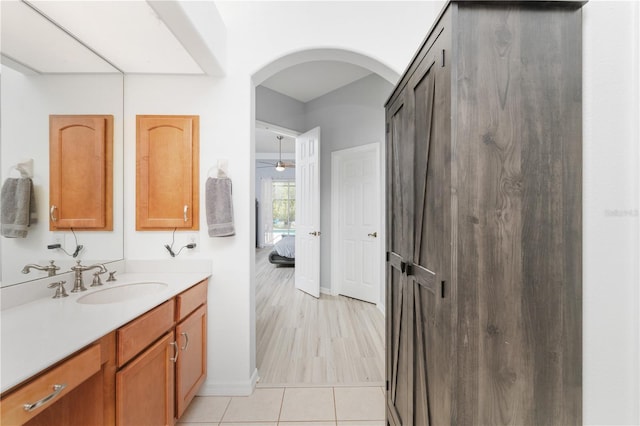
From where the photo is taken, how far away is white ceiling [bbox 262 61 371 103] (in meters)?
3.37

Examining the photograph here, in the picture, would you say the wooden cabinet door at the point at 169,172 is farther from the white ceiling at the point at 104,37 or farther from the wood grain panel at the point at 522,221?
the wood grain panel at the point at 522,221

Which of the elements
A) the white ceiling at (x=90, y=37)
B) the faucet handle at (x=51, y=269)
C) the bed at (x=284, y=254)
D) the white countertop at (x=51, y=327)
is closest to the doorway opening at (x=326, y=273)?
the bed at (x=284, y=254)

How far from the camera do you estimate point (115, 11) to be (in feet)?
4.44

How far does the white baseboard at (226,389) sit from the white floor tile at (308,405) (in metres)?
0.29

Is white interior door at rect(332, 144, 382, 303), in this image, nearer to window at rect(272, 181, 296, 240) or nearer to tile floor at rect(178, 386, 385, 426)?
tile floor at rect(178, 386, 385, 426)

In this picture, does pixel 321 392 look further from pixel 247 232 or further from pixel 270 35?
pixel 270 35

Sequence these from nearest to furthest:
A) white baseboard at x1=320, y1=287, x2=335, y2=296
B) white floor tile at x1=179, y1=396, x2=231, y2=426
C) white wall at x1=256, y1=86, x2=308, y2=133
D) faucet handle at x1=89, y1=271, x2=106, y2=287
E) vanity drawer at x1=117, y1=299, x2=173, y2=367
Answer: vanity drawer at x1=117, y1=299, x2=173, y2=367
faucet handle at x1=89, y1=271, x2=106, y2=287
white floor tile at x1=179, y1=396, x2=231, y2=426
white wall at x1=256, y1=86, x2=308, y2=133
white baseboard at x1=320, y1=287, x2=335, y2=296

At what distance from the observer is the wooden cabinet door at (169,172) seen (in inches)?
74.5

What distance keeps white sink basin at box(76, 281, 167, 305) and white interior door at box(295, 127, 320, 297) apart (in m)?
2.50

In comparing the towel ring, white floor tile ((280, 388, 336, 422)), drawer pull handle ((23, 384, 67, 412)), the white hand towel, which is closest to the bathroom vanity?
drawer pull handle ((23, 384, 67, 412))

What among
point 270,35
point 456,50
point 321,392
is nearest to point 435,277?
point 456,50

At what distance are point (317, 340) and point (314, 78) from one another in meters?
3.37

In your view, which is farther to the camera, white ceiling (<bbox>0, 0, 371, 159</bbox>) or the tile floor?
the tile floor

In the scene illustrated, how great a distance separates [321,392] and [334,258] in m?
2.28
